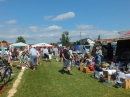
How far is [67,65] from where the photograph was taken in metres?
10.9

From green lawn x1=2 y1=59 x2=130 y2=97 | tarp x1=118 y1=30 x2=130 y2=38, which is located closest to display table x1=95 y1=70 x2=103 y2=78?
green lawn x1=2 y1=59 x2=130 y2=97

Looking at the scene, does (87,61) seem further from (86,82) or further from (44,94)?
(44,94)

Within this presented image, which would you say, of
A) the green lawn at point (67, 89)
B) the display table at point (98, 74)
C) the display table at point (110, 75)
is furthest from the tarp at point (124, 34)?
the green lawn at point (67, 89)

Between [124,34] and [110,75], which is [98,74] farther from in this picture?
[124,34]

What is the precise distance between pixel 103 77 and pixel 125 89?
165 centimetres

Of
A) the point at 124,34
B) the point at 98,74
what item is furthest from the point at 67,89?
the point at 124,34

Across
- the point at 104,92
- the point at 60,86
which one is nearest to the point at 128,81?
the point at 104,92

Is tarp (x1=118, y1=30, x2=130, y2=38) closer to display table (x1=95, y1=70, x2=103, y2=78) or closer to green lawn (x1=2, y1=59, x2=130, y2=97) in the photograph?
display table (x1=95, y1=70, x2=103, y2=78)

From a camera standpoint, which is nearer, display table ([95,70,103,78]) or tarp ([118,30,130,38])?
display table ([95,70,103,78])

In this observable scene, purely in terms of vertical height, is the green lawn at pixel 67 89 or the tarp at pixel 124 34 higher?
the tarp at pixel 124 34

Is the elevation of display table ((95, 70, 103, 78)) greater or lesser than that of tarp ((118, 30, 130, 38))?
lesser

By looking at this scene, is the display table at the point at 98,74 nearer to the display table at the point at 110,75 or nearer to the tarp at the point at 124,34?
the display table at the point at 110,75

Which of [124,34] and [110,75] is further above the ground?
[124,34]

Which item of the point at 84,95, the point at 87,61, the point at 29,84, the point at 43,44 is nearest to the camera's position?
the point at 84,95
